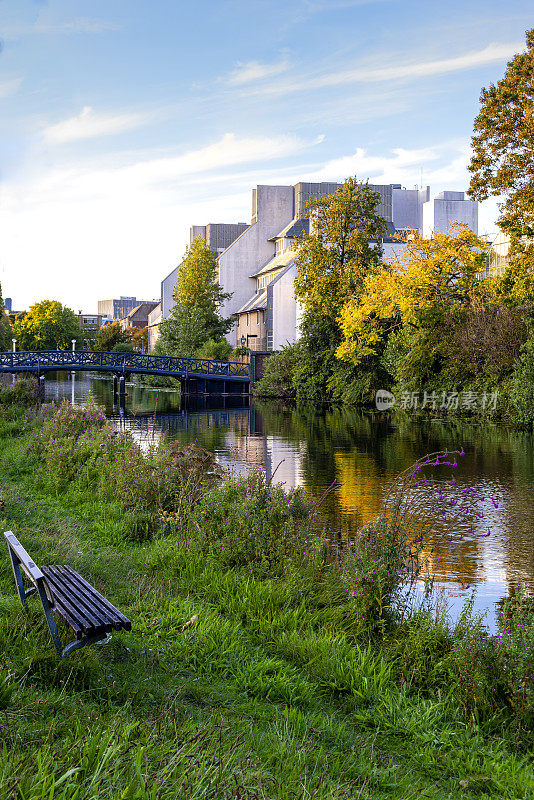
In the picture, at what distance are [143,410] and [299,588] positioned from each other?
115ft

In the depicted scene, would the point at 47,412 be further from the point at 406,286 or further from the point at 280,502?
the point at 406,286

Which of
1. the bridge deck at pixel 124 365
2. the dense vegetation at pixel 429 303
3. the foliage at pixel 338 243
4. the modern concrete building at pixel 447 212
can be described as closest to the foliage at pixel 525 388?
the dense vegetation at pixel 429 303

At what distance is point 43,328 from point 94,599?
107 m

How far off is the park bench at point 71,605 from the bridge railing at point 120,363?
46.9 meters

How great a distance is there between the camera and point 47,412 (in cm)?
1994

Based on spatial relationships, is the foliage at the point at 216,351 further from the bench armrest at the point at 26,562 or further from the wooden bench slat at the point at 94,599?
the bench armrest at the point at 26,562

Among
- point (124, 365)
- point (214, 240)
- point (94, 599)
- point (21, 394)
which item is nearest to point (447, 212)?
point (124, 365)

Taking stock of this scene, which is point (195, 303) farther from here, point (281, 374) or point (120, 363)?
point (281, 374)

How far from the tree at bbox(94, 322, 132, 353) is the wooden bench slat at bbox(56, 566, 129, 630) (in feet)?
395

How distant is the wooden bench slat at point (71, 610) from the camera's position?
4531mm

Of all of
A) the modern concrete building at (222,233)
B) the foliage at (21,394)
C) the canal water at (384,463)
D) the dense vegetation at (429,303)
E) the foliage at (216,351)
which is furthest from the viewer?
the modern concrete building at (222,233)

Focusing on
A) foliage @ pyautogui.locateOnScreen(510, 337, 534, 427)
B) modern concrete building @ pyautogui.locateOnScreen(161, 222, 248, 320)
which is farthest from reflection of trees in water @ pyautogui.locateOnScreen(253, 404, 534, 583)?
modern concrete building @ pyautogui.locateOnScreen(161, 222, 248, 320)

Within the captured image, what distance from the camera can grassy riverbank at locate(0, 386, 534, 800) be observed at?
338 centimetres

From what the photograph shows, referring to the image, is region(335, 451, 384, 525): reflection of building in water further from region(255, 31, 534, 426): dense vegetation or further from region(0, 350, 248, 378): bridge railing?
region(0, 350, 248, 378): bridge railing
